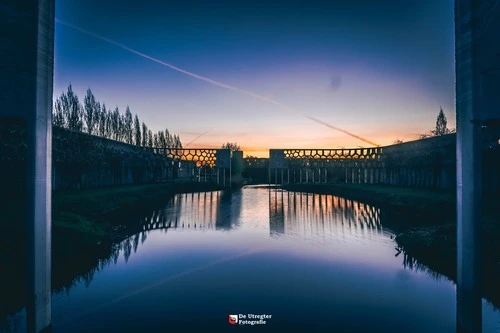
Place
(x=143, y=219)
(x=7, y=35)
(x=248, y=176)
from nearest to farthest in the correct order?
(x=7, y=35), (x=143, y=219), (x=248, y=176)

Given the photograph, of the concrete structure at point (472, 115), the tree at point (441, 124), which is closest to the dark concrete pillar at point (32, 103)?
the concrete structure at point (472, 115)

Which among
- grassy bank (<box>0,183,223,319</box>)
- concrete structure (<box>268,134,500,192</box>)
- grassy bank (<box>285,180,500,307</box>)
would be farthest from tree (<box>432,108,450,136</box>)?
grassy bank (<box>0,183,223,319</box>)

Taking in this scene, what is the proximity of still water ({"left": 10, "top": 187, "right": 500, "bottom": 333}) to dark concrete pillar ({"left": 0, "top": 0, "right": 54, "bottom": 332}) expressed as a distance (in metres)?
3.06

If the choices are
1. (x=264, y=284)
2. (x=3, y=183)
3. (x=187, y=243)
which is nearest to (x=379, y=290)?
(x=264, y=284)

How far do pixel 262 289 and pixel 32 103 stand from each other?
895 centimetres

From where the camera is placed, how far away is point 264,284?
11.0 metres

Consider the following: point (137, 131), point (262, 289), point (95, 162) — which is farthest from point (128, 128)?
point (262, 289)

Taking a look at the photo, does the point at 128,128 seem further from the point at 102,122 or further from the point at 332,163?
the point at 332,163

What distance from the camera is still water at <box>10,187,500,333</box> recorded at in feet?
26.8

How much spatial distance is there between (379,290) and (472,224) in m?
5.77

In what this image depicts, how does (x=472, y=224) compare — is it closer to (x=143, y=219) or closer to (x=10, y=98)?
(x=10, y=98)

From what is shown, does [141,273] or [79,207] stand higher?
[79,207]

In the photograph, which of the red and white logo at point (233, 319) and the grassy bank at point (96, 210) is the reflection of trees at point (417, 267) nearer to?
the red and white logo at point (233, 319)

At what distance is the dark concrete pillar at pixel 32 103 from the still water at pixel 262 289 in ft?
10.0
